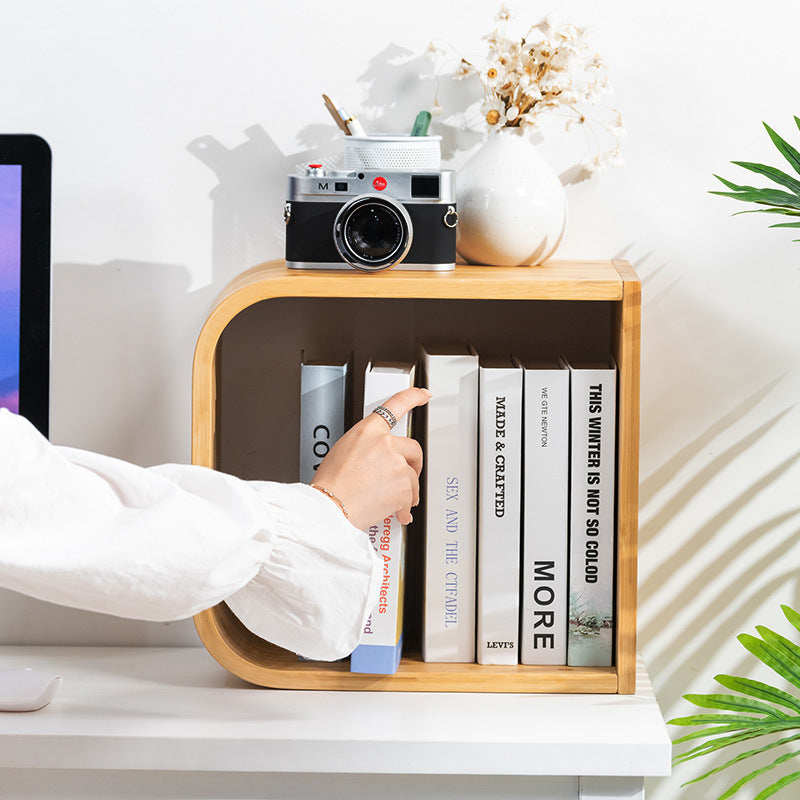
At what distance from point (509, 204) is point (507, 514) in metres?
0.32

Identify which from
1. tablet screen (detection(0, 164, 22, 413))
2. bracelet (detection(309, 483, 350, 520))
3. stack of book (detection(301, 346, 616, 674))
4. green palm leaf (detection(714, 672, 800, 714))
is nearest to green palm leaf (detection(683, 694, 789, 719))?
green palm leaf (detection(714, 672, 800, 714))

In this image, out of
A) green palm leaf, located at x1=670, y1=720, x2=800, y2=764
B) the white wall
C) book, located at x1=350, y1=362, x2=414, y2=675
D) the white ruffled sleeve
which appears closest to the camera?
the white ruffled sleeve

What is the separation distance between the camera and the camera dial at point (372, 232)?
0.91 meters

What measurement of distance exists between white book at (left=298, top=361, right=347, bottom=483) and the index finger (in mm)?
67

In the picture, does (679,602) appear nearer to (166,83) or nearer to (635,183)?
(635,183)

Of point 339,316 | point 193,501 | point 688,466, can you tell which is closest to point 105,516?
point 193,501

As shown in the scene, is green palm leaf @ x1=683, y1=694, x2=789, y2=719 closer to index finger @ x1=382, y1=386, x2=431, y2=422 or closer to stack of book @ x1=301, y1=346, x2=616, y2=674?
stack of book @ x1=301, y1=346, x2=616, y2=674

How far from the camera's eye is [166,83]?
1116 millimetres

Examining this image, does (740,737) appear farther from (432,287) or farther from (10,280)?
(10,280)

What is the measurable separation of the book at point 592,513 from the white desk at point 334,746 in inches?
2.4

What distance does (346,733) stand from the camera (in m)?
0.87

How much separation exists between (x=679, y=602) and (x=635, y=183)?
0.51 metres

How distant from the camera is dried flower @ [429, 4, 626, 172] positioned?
1.01 metres

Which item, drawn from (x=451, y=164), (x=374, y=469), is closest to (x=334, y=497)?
(x=374, y=469)
